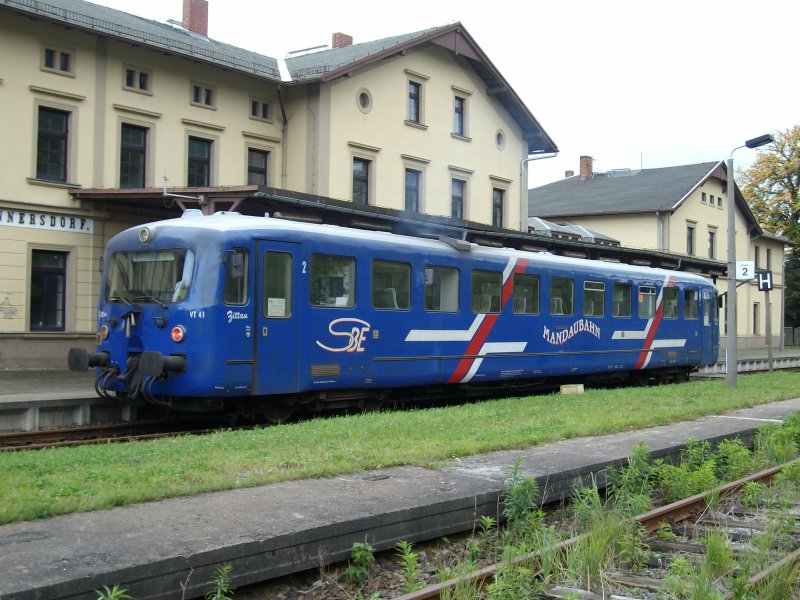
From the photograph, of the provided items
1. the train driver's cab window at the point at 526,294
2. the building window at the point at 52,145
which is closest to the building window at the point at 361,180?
the building window at the point at 52,145

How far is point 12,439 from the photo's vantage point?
11047mm

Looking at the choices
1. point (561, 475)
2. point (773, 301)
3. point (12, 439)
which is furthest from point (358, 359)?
point (773, 301)

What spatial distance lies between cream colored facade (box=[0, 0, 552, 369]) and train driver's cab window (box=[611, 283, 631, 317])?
10.1m

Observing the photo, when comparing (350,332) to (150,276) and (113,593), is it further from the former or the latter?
(113,593)

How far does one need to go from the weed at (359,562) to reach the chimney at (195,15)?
2549cm

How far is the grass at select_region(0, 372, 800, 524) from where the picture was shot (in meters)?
6.50

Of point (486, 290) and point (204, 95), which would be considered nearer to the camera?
point (486, 290)

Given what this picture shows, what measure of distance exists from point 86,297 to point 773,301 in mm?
46628

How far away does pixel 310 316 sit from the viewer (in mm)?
12406

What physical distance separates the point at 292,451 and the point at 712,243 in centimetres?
4454

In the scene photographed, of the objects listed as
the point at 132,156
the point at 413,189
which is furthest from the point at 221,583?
the point at 413,189

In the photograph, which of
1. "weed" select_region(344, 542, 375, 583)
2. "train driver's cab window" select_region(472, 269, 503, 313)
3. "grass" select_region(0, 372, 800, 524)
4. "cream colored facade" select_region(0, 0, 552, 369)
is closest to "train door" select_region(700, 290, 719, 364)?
"grass" select_region(0, 372, 800, 524)

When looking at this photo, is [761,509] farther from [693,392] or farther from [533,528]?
[693,392]

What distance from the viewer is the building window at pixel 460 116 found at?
3077 cm
